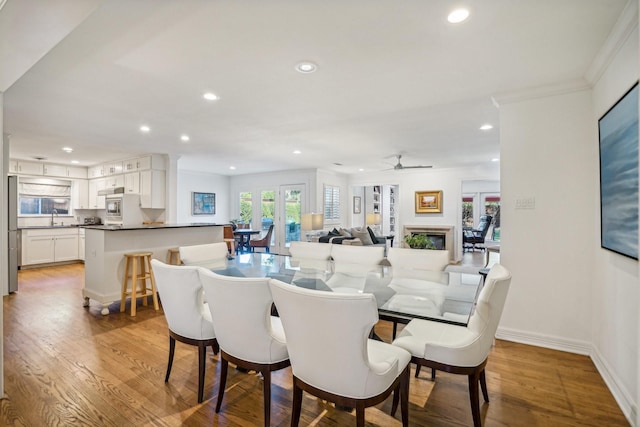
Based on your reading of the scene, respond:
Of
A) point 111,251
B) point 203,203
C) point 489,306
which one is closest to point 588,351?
point 489,306

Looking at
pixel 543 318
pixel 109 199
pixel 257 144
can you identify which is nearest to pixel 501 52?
pixel 543 318

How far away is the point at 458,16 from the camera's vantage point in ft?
5.90

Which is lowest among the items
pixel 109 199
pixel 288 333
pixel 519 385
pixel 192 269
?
pixel 519 385

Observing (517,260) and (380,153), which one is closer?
(517,260)

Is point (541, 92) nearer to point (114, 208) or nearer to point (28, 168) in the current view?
point (114, 208)

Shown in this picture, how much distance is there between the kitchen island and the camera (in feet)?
12.6

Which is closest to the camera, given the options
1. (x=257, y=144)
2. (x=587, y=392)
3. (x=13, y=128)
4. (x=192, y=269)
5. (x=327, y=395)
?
(x=327, y=395)

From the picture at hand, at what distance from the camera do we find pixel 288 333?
5.04ft

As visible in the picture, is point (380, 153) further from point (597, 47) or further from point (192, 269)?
point (192, 269)

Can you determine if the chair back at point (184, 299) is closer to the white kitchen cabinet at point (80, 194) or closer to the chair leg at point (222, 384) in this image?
the chair leg at point (222, 384)

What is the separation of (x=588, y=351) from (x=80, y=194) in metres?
9.61

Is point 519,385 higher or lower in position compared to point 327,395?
lower

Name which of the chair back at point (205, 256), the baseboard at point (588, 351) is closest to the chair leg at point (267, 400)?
the chair back at point (205, 256)

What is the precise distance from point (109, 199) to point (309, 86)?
5.52 meters
